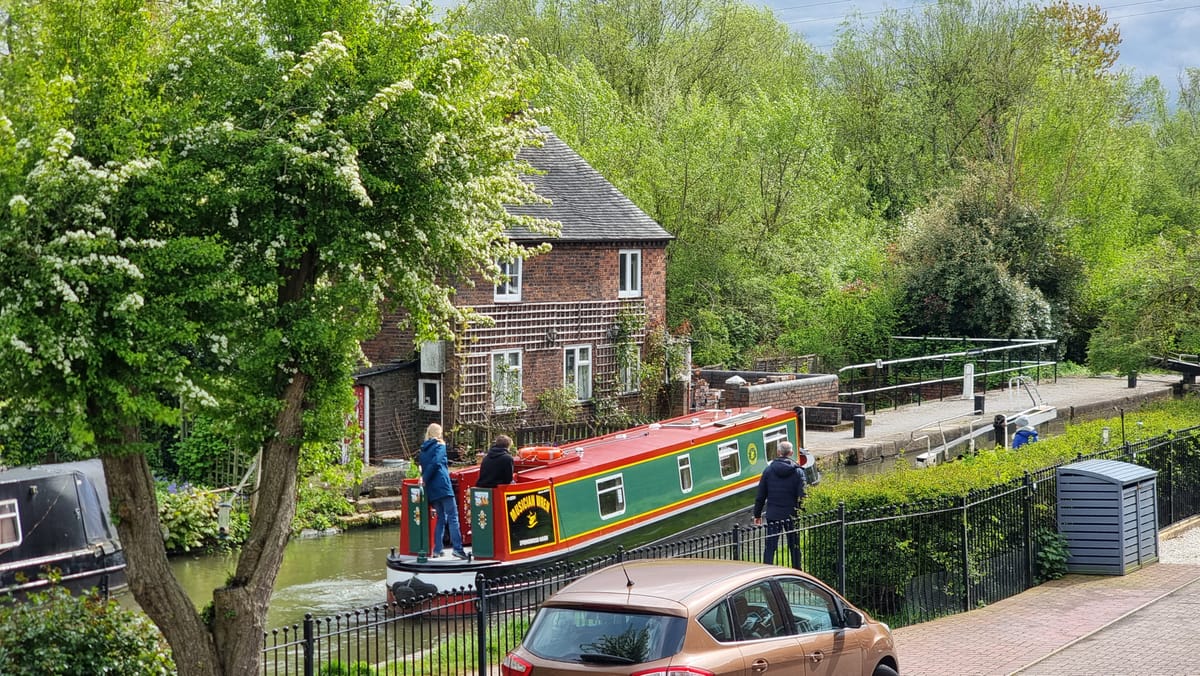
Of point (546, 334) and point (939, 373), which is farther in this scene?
point (939, 373)

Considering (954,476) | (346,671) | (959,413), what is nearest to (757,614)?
(346,671)

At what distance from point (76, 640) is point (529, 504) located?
8412 millimetres

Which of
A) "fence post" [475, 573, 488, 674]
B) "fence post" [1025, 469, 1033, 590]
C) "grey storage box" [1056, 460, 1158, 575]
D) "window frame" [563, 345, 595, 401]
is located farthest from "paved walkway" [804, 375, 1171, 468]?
"fence post" [475, 573, 488, 674]

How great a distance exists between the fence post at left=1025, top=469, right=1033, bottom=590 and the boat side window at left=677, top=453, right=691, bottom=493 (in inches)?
239

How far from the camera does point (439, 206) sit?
9820mm

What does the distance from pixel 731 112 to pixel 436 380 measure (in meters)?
25.2

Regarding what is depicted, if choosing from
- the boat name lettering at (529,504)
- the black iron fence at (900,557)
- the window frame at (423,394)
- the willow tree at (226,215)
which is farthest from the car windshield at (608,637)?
the window frame at (423,394)

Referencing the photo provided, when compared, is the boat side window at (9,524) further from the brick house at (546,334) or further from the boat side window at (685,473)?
the brick house at (546,334)

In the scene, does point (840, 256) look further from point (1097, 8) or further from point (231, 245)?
point (231, 245)

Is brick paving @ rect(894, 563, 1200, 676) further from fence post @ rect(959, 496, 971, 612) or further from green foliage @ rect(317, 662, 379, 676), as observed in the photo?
green foliage @ rect(317, 662, 379, 676)

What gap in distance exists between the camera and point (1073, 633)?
1315cm

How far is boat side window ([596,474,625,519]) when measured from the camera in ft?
61.1

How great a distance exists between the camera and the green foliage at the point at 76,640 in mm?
9242

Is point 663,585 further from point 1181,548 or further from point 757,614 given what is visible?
point 1181,548
